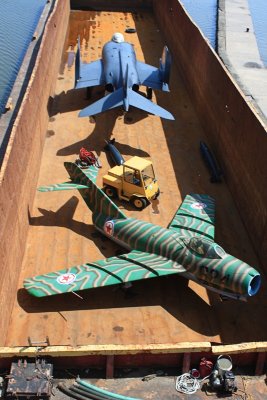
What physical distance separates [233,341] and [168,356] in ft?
10.6

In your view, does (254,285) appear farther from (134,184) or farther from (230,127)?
(230,127)

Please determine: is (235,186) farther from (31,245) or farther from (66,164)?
(31,245)

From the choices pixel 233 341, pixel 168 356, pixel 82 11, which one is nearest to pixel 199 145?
pixel 233 341

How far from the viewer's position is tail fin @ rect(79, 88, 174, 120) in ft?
61.6

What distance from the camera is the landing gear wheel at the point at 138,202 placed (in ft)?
50.0

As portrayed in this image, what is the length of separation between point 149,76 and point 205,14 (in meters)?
35.2

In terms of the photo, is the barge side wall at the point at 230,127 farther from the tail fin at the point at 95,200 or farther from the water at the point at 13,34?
the water at the point at 13,34

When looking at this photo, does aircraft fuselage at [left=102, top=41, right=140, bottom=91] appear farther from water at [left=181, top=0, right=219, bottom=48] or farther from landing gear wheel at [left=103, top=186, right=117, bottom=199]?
water at [left=181, top=0, right=219, bottom=48]

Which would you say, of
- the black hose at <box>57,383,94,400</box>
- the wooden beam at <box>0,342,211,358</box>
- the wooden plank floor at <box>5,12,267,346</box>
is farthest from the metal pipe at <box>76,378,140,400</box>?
the wooden plank floor at <box>5,12,267,346</box>

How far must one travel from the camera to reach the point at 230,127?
54.1 feet

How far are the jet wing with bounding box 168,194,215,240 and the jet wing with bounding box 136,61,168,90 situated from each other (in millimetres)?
8711

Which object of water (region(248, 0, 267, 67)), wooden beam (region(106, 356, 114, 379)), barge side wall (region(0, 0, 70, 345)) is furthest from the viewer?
water (region(248, 0, 267, 67))

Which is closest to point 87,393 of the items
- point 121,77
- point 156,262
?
point 156,262

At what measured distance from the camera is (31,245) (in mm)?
13789
